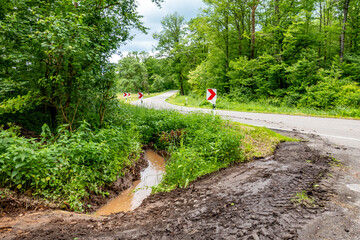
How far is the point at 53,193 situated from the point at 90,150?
103 centimetres

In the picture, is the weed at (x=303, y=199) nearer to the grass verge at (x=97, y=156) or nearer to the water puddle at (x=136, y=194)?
the grass verge at (x=97, y=156)

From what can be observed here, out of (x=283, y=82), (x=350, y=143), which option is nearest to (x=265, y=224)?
(x=350, y=143)

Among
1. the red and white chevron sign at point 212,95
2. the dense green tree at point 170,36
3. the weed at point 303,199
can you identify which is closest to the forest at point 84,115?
the red and white chevron sign at point 212,95

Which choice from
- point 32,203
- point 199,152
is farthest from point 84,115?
point 199,152

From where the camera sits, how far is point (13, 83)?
4176 millimetres

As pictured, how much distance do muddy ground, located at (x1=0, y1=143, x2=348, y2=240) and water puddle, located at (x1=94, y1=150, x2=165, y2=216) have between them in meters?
0.78

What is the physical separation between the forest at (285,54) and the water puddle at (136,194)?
868 centimetres

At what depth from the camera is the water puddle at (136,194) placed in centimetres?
373

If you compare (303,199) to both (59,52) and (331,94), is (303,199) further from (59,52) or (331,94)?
(331,94)

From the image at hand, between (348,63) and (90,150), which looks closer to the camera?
(90,150)

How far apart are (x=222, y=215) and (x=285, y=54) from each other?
56.0 feet

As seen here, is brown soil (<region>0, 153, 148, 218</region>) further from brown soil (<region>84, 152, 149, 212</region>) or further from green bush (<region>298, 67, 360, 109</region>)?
green bush (<region>298, 67, 360, 109</region>)

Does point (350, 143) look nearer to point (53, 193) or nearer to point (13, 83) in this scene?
point (53, 193)

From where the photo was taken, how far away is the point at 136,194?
4.40 metres
